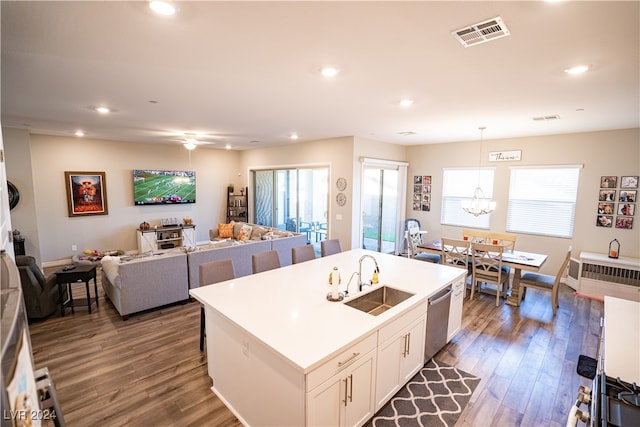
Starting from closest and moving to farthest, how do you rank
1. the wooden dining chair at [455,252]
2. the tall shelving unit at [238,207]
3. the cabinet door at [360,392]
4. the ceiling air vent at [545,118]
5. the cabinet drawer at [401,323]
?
1. the cabinet door at [360,392]
2. the cabinet drawer at [401,323]
3. the ceiling air vent at [545,118]
4. the wooden dining chair at [455,252]
5. the tall shelving unit at [238,207]

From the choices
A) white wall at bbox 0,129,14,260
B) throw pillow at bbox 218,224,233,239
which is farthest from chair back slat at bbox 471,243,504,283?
throw pillow at bbox 218,224,233,239

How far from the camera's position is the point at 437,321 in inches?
117

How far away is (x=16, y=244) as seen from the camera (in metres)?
5.07

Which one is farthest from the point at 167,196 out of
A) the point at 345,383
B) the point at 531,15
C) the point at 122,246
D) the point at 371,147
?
the point at 531,15

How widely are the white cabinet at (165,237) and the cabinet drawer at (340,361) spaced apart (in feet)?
22.6

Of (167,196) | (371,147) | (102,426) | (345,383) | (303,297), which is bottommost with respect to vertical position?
(102,426)

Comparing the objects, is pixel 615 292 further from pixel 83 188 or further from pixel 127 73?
pixel 83 188

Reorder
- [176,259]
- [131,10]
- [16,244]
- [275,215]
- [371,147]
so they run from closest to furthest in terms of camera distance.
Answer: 1. [131,10]
2. [176,259]
3. [16,244]
4. [371,147]
5. [275,215]

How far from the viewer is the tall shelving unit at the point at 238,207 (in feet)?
29.6

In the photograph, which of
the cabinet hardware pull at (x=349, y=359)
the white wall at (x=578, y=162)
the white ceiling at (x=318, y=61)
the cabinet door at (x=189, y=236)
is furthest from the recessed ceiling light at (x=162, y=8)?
the cabinet door at (x=189, y=236)

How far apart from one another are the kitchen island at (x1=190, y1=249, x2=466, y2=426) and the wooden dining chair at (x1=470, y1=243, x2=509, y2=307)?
1993 mm

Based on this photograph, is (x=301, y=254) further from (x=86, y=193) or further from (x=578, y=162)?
(x=86, y=193)

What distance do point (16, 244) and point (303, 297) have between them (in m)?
5.74

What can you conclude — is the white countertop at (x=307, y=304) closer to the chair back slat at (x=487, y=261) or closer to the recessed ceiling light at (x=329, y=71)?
the chair back slat at (x=487, y=261)
